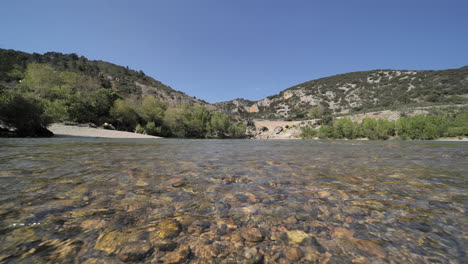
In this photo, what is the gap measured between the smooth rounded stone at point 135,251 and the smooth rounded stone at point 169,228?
0.17 m

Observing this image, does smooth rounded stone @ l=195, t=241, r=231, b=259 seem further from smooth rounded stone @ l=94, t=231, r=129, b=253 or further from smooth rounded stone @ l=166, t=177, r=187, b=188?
smooth rounded stone @ l=166, t=177, r=187, b=188

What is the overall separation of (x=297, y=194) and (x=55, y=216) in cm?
279

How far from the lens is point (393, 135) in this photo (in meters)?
40.6

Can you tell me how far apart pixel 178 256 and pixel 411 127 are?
49.5 metres

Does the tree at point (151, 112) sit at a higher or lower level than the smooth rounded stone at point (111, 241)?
higher

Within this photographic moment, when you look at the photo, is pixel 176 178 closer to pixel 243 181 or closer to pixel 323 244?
pixel 243 181

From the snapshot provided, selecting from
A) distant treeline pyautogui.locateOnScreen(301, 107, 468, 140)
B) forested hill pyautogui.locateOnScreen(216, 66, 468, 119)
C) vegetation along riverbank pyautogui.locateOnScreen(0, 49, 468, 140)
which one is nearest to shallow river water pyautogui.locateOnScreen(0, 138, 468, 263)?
vegetation along riverbank pyautogui.locateOnScreen(0, 49, 468, 140)

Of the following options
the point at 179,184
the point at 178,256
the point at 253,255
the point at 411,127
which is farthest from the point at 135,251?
the point at 411,127

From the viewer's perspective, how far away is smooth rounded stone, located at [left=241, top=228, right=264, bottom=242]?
1597mm

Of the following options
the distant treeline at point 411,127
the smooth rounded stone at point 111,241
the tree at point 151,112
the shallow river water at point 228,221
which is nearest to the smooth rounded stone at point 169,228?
the shallow river water at point 228,221

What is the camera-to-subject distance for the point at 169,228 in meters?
1.77

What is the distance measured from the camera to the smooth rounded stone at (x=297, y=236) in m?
1.60

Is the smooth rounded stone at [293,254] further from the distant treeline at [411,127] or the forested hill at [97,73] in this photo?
the forested hill at [97,73]

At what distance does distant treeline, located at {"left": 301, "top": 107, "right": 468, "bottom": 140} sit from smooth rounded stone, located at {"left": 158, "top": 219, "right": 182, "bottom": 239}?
159 feet
